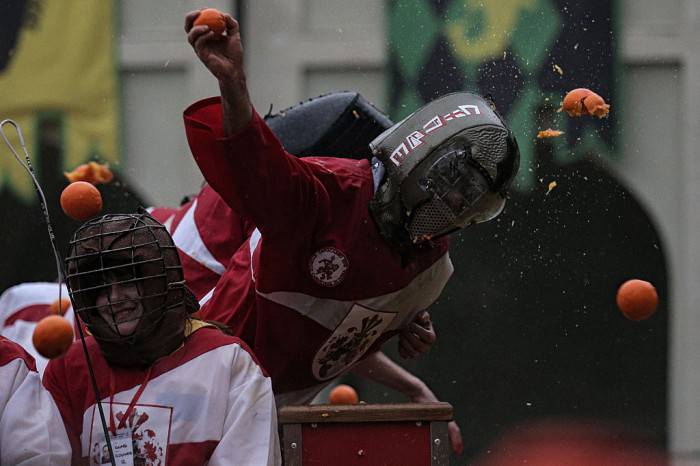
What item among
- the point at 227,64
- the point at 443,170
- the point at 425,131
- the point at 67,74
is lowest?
the point at 443,170

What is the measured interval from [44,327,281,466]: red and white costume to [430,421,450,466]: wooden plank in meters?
0.40

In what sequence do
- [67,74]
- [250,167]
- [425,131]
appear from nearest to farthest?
[250,167] < [425,131] < [67,74]

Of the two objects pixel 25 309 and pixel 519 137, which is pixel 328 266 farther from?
pixel 519 137

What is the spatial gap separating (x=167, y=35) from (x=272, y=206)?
4221 millimetres

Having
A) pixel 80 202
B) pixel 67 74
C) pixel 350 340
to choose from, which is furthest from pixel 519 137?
pixel 80 202

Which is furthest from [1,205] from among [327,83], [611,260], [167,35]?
[611,260]

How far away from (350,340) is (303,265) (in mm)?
366

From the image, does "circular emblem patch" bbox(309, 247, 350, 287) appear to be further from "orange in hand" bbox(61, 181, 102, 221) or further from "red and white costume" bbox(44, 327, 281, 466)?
"orange in hand" bbox(61, 181, 102, 221)

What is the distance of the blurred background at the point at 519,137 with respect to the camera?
6.96 m

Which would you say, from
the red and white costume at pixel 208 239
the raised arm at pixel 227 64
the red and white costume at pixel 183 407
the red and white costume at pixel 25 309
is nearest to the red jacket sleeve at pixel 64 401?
the red and white costume at pixel 183 407

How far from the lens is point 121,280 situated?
3.40 m

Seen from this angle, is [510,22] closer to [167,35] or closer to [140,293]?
[167,35]

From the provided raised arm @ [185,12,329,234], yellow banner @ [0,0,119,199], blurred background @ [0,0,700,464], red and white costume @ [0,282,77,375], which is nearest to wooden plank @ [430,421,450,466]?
raised arm @ [185,12,329,234]

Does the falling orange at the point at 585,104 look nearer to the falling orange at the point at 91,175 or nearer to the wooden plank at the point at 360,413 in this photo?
the wooden plank at the point at 360,413
